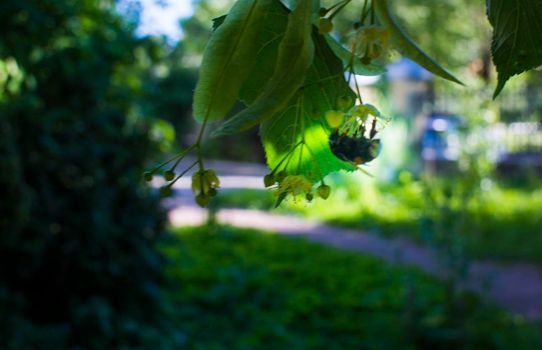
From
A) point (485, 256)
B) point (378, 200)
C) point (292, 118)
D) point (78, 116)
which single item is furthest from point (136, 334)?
point (378, 200)

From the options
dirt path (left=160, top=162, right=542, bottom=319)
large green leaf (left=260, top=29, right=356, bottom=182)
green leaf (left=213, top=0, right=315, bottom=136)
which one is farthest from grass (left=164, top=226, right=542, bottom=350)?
green leaf (left=213, top=0, right=315, bottom=136)

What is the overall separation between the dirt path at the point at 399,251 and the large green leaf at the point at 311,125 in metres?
4.07

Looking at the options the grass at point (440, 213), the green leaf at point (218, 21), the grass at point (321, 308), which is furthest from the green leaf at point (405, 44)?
the grass at point (440, 213)

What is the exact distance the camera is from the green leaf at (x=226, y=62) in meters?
0.60

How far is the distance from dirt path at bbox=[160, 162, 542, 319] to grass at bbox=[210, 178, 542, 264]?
18cm

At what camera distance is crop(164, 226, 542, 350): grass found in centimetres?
468

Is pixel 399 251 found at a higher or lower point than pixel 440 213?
lower

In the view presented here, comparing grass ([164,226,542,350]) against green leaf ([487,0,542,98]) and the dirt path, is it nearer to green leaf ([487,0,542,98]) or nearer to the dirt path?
the dirt path

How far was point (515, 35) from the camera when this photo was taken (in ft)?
2.15

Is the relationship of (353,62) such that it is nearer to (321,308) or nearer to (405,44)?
(405,44)

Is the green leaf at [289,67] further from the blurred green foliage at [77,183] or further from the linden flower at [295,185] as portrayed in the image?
the blurred green foliage at [77,183]

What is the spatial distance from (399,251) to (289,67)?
5.46 metres

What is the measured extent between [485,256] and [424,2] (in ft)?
33.9

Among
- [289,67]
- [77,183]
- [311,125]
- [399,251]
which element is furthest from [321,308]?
[289,67]
